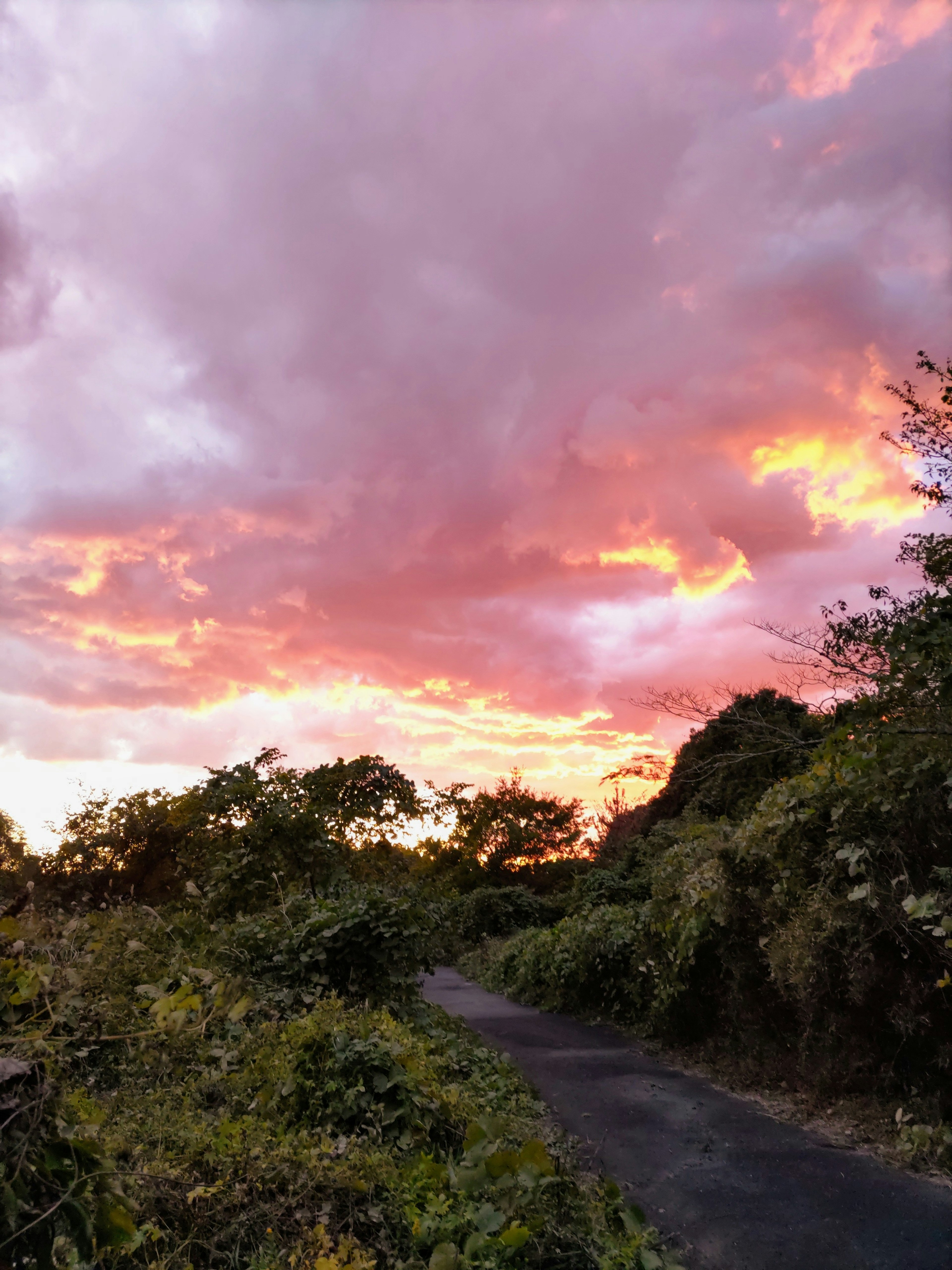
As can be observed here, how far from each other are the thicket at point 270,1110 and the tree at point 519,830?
32.5 m

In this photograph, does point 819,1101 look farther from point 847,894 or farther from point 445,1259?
point 445,1259

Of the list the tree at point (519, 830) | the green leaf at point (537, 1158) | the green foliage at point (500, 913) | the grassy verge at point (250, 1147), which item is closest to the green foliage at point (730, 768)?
the green foliage at point (500, 913)

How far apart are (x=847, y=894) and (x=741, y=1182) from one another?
8.09 feet

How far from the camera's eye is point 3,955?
264 cm

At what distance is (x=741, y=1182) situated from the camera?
5.38 metres

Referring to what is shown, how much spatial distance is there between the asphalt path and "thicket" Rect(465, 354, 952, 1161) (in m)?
0.71

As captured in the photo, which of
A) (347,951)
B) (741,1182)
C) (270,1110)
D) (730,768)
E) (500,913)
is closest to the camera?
(270,1110)

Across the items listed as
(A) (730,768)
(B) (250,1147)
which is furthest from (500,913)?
(B) (250,1147)

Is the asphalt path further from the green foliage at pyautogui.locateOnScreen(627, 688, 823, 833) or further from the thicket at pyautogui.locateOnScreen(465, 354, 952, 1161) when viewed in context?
the green foliage at pyautogui.locateOnScreen(627, 688, 823, 833)

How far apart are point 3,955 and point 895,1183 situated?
581 centimetres

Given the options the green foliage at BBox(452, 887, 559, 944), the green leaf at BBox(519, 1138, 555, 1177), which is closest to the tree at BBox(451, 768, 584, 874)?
the green foliage at BBox(452, 887, 559, 944)

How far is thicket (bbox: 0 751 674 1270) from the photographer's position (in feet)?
5.35

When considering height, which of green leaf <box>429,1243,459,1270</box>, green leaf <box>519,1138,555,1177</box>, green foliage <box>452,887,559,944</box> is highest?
green leaf <box>519,1138,555,1177</box>

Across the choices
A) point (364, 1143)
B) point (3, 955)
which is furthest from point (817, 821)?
point (3, 955)
